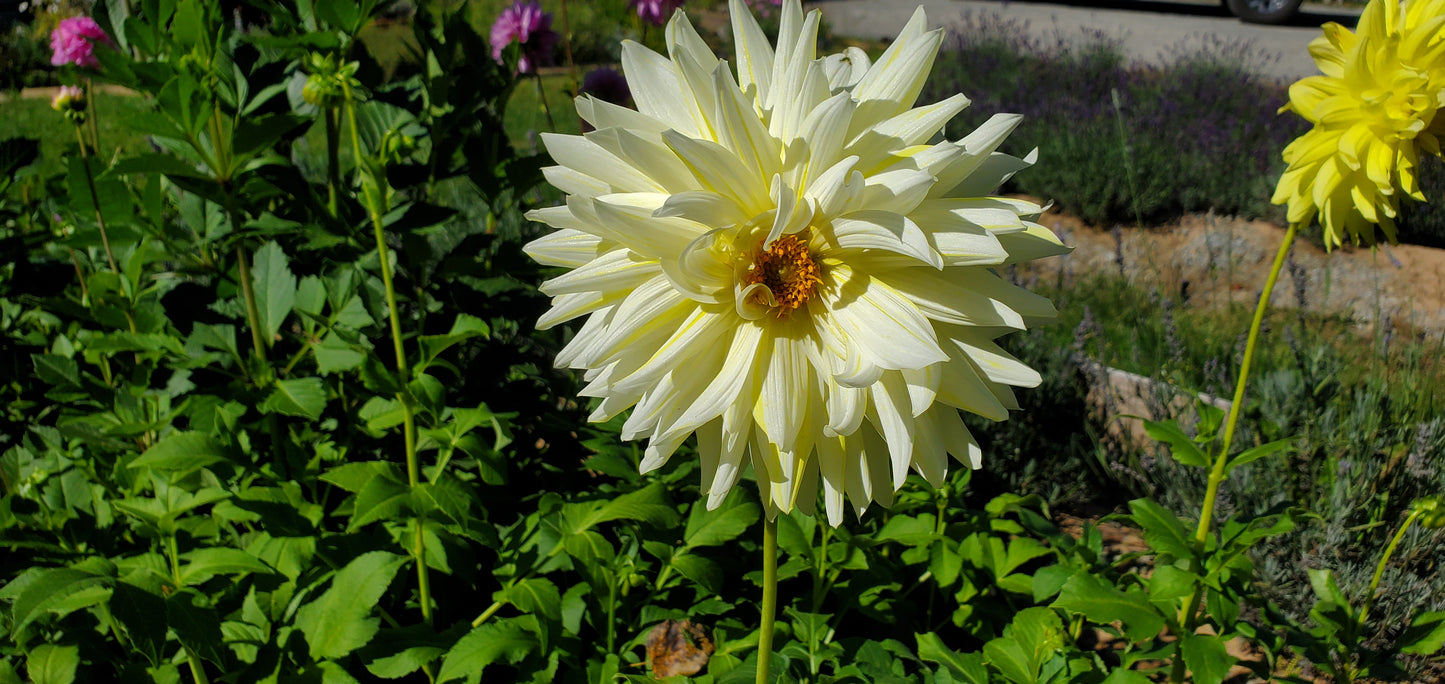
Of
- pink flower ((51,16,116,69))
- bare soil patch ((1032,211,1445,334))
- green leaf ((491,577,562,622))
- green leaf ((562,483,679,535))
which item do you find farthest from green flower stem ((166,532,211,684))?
bare soil patch ((1032,211,1445,334))

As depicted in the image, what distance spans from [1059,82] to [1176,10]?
9582 millimetres

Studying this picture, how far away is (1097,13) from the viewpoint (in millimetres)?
15023

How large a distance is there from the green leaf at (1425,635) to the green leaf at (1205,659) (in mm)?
341

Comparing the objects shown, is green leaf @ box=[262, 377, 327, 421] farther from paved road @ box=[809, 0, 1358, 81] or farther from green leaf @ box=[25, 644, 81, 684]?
paved road @ box=[809, 0, 1358, 81]

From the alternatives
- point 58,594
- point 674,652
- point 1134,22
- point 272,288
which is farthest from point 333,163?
point 1134,22

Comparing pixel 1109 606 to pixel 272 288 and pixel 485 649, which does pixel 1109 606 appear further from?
pixel 272 288

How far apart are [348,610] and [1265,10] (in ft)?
51.0

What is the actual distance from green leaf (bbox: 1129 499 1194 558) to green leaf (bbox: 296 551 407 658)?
50.7 inches

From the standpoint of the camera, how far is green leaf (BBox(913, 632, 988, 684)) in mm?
1455

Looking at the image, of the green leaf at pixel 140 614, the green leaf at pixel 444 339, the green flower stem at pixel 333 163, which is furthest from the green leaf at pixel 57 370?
the green leaf at pixel 444 339

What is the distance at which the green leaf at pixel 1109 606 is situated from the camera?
4.87ft

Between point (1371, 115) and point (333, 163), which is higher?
point (333, 163)

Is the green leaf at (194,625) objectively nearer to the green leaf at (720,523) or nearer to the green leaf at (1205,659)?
the green leaf at (720,523)

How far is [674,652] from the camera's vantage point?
5.81 ft
